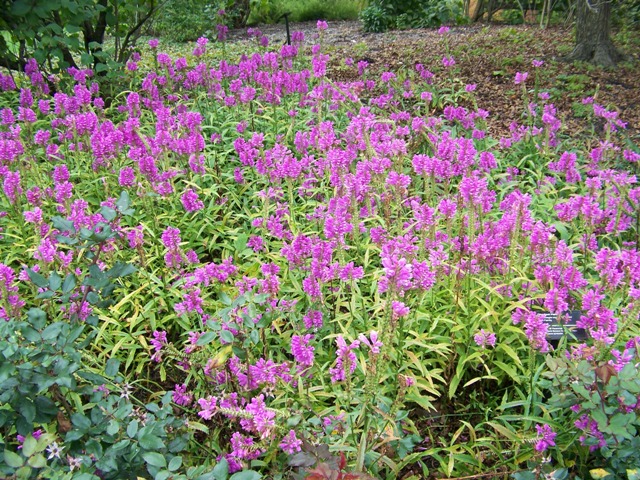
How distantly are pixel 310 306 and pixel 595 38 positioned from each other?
6021 mm

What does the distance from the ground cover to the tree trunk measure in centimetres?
239

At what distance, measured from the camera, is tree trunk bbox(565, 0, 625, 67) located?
269 inches

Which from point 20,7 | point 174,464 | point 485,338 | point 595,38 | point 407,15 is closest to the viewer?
point 174,464

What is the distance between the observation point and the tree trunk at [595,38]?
6844 mm

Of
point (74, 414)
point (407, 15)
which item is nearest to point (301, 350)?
point (74, 414)

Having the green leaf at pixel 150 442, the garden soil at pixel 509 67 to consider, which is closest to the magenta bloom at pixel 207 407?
the green leaf at pixel 150 442

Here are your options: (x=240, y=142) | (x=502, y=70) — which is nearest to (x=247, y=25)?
(x=502, y=70)

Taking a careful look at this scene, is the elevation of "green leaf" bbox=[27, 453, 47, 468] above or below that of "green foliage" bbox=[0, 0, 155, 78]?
below

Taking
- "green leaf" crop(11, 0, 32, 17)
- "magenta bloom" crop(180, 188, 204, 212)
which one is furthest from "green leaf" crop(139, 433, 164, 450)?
"green leaf" crop(11, 0, 32, 17)

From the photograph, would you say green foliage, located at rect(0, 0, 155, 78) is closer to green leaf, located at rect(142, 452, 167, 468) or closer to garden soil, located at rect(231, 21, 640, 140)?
garden soil, located at rect(231, 21, 640, 140)

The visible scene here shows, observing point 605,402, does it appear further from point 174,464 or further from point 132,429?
point 132,429

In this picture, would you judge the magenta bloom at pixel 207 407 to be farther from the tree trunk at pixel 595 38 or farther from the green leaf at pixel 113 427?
the tree trunk at pixel 595 38

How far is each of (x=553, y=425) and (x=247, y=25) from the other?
1436 centimetres

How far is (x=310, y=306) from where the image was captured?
262 centimetres
